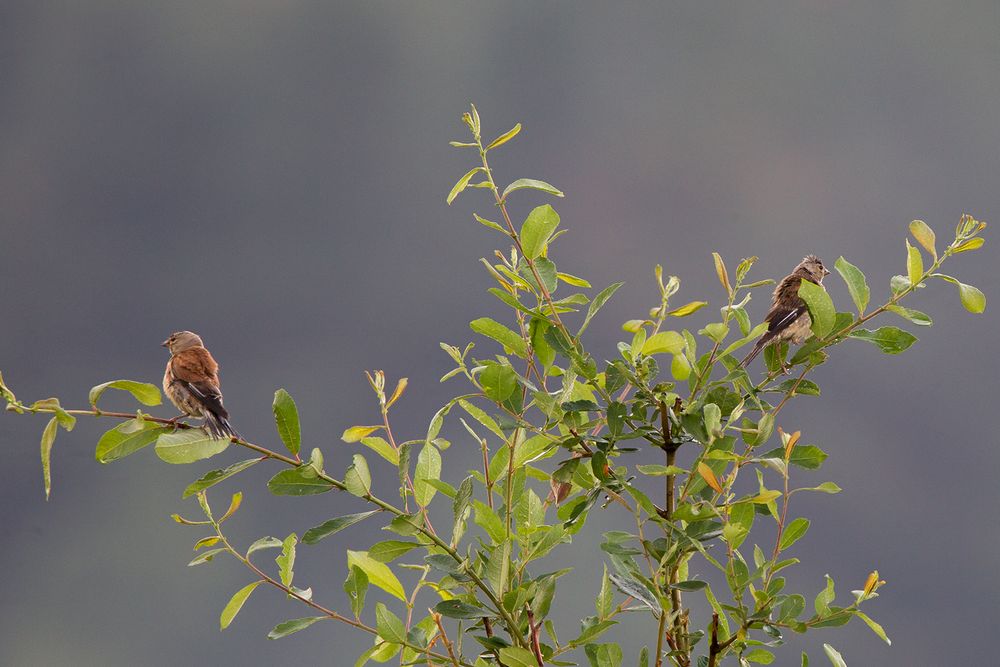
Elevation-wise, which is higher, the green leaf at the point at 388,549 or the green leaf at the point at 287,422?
the green leaf at the point at 287,422

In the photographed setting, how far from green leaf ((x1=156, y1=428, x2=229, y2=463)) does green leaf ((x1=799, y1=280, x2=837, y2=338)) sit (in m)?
0.65

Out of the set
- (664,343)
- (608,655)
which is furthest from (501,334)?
(608,655)

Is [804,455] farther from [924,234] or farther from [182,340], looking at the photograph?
[182,340]

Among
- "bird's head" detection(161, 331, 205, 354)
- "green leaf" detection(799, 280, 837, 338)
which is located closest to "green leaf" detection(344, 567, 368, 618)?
"green leaf" detection(799, 280, 837, 338)

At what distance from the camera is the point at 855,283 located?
1.05m

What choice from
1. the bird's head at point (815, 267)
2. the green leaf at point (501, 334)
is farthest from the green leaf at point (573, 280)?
the bird's head at point (815, 267)

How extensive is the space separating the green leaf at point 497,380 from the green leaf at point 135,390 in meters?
0.36

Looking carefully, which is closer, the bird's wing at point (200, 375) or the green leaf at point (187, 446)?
the green leaf at point (187, 446)

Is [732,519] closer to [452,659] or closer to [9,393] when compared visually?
[452,659]

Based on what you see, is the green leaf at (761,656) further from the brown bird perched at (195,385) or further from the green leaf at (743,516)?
the brown bird perched at (195,385)

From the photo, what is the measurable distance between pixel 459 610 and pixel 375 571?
0.14 meters

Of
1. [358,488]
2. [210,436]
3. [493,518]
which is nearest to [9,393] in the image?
[210,436]

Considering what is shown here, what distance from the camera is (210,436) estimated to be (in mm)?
960

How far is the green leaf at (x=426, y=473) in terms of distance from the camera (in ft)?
3.61
